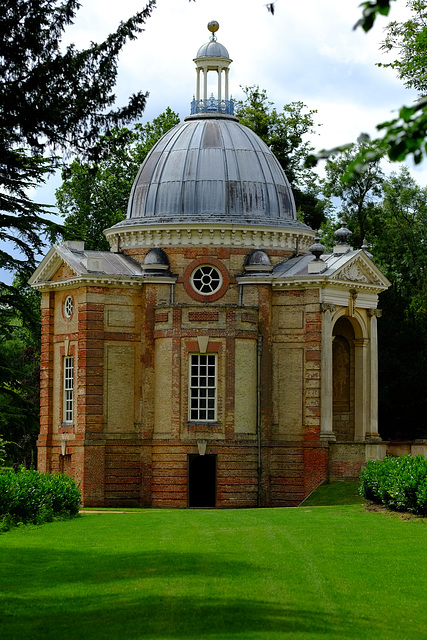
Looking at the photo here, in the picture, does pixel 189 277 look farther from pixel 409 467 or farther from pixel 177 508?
pixel 409 467

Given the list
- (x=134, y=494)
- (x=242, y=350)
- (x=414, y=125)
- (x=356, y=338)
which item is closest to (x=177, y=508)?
(x=134, y=494)

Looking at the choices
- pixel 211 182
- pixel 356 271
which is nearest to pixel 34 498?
pixel 211 182

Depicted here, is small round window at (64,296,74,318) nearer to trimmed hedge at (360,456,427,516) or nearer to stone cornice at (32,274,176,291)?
stone cornice at (32,274,176,291)

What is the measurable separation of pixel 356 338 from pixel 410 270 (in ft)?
49.9

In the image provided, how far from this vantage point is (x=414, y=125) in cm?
1176

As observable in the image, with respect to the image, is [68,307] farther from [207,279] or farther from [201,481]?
[201,481]

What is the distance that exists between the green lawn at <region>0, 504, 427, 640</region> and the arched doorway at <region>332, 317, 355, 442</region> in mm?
17308

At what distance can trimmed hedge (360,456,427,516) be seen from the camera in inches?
1282

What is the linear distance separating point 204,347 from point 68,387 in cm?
605

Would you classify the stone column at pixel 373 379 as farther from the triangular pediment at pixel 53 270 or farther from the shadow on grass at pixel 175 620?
the shadow on grass at pixel 175 620

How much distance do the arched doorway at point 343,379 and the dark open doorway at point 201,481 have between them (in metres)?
6.41

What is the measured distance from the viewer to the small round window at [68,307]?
46375 millimetres

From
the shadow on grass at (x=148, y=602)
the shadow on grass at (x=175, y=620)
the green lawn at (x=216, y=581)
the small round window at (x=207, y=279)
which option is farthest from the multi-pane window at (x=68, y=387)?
the shadow on grass at (x=175, y=620)

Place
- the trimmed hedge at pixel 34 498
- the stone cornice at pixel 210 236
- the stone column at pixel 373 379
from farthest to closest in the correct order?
1. the stone column at pixel 373 379
2. the stone cornice at pixel 210 236
3. the trimmed hedge at pixel 34 498
